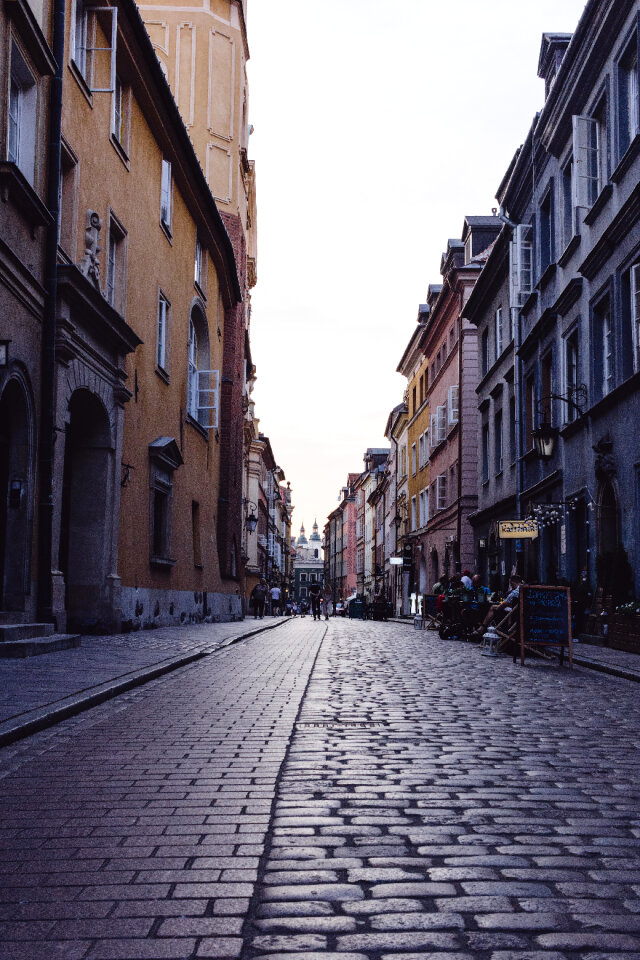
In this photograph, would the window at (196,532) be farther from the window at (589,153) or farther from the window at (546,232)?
the window at (589,153)

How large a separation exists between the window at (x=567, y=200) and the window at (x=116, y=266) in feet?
33.5

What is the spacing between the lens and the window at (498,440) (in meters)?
32.8

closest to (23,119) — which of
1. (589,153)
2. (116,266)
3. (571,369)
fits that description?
(116,266)

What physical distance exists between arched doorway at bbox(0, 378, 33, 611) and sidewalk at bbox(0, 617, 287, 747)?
120cm

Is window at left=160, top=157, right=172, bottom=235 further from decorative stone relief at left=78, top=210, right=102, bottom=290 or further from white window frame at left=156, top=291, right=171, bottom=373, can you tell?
decorative stone relief at left=78, top=210, right=102, bottom=290

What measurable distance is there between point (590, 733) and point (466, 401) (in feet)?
106

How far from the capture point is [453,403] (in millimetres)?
41562

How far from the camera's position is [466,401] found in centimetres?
3975

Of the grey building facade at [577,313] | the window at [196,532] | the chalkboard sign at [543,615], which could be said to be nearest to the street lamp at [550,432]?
the grey building facade at [577,313]

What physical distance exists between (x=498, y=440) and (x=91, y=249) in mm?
18242

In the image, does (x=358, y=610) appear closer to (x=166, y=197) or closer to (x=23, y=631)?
(x=166, y=197)

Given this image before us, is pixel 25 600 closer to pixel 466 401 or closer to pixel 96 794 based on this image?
pixel 96 794

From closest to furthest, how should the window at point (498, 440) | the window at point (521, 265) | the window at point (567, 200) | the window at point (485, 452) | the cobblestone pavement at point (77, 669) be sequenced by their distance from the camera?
the cobblestone pavement at point (77, 669) < the window at point (567, 200) < the window at point (521, 265) < the window at point (498, 440) < the window at point (485, 452)

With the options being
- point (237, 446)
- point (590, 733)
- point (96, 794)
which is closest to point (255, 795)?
point (96, 794)
